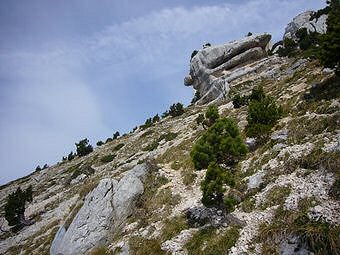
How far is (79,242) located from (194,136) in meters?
19.3

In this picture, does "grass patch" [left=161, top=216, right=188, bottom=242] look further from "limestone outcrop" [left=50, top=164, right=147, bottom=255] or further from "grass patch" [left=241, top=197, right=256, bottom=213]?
"limestone outcrop" [left=50, top=164, right=147, bottom=255]

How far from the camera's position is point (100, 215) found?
28.3 m

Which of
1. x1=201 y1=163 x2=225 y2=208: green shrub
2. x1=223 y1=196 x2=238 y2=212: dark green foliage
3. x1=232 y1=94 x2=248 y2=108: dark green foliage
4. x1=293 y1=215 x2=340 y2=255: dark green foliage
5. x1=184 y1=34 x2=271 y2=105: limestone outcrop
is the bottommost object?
x1=293 y1=215 x2=340 y2=255: dark green foliage

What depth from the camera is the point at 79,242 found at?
89.8 ft

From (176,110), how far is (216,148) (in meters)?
45.8

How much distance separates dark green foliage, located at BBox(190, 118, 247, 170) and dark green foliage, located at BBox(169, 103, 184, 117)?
1736 inches

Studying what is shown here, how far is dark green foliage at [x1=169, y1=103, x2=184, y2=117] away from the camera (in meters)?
71.1

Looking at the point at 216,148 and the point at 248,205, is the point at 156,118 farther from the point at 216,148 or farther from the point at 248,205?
the point at 248,205

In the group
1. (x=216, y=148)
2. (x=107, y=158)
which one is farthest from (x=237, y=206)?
(x=107, y=158)

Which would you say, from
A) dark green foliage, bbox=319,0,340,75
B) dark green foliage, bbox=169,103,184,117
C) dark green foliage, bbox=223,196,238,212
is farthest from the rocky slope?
dark green foliage, bbox=169,103,184,117

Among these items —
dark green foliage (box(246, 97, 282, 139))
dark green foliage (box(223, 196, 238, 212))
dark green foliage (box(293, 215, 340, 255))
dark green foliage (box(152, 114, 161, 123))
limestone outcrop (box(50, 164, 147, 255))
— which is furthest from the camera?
dark green foliage (box(152, 114, 161, 123))

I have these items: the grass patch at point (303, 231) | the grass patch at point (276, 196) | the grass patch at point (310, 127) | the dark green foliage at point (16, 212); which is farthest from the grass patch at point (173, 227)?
the dark green foliage at point (16, 212)

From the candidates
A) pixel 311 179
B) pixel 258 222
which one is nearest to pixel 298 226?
pixel 258 222

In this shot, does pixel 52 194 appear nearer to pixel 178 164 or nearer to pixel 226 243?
pixel 178 164
